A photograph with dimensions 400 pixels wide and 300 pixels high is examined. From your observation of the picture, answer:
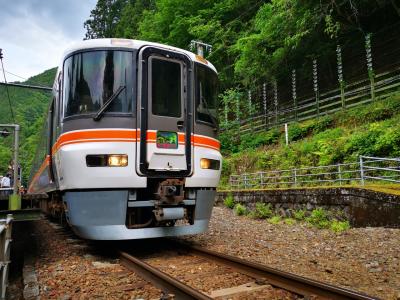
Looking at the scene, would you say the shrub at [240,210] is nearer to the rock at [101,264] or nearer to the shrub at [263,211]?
the shrub at [263,211]

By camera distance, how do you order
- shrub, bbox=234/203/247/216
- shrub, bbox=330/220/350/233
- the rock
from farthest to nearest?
shrub, bbox=234/203/247/216
shrub, bbox=330/220/350/233
the rock

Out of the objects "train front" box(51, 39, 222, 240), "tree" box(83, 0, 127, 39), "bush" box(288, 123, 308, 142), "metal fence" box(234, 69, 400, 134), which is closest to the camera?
"train front" box(51, 39, 222, 240)

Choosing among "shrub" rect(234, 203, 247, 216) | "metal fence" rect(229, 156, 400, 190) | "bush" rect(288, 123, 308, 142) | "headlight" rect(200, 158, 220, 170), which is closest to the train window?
"headlight" rect(200, 158, 220, 170)

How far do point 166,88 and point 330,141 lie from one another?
382 inches

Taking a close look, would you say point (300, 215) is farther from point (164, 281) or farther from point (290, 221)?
point (164, 281)

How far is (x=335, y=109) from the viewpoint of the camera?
18.3 metres

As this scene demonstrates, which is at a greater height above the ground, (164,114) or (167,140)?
(164,114)

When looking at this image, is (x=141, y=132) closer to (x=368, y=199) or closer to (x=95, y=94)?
(x=95, y=94)

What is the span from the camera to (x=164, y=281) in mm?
4406

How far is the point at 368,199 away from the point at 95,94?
19.9 feet

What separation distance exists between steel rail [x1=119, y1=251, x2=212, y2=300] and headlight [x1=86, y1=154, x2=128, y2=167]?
52.5 inches

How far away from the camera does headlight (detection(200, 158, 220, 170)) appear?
6.64 metres

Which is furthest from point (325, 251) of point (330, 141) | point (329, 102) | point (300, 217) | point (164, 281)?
point (329, 102)

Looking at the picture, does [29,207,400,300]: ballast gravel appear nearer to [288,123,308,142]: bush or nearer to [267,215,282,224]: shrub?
[267,215,282,224]: shrub
